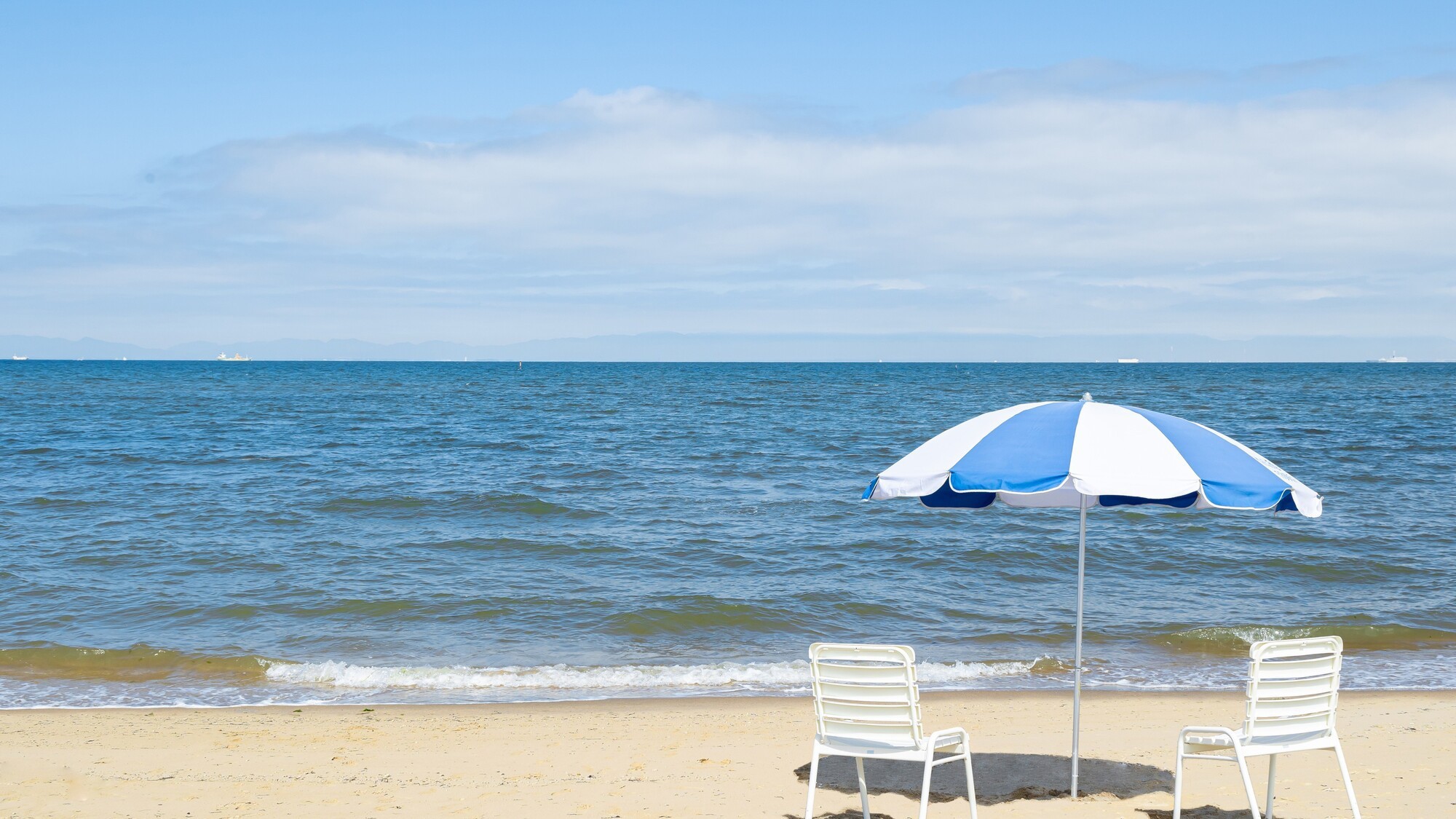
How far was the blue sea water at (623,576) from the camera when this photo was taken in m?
10.3

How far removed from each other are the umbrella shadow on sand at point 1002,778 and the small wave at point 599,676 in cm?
266

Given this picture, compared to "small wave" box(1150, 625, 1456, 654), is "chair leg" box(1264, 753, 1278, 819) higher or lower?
higher

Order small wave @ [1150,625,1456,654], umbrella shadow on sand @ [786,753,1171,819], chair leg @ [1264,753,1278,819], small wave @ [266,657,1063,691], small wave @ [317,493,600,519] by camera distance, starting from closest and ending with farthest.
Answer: chair leg @ [1264,753,1278,819] < umbrella shadow on sand @ [786,753,1171,819] < small wave @ [266,657,1063,691] < small wave @ [1150,625,1456,654] < small wave @ [317,493,600,519]

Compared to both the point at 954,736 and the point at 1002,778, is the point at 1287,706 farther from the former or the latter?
the point at 1002,778

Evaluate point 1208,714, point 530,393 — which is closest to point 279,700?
point 1208,714

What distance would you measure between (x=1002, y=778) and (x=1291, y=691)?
80.9 inches

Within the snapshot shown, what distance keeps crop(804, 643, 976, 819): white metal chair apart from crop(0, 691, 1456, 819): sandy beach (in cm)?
102

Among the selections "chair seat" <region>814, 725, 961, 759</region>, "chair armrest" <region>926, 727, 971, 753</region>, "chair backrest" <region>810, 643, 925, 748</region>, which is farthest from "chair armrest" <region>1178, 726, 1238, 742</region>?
"chair backrest" <region>810, 643, 925, 748</region>

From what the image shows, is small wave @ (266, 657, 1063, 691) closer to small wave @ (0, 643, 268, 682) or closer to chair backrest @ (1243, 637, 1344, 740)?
small wave @ (0, 643, 268, 682)

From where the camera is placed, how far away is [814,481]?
23.2 meters

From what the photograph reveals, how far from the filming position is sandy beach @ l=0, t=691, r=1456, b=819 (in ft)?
20.7

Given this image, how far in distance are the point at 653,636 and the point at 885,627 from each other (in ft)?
8.51

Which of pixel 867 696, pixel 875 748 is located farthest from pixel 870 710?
pixel 875 748

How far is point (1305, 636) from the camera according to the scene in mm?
11469
